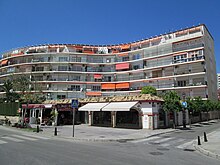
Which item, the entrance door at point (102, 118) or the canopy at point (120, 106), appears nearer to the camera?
the canopy at point (120, 106)

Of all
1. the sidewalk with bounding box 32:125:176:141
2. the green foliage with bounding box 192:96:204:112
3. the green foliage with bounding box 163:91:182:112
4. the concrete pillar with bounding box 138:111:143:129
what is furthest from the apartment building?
the sidewalk with bounding box 32:125:176:141

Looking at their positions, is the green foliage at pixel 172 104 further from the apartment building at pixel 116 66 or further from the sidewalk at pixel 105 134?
the apartment building at pixel 116 66

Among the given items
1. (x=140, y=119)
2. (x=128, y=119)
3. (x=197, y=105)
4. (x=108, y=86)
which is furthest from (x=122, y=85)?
(x=140, y=119)

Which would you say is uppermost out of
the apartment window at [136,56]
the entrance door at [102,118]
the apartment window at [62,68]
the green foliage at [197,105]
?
the apartment window at [136,56]

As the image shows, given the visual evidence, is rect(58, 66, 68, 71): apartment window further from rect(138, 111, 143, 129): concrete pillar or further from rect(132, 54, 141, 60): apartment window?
rect(138, 111, 143, 129): concrete pillar

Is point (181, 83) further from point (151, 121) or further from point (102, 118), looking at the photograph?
point (151, 121)

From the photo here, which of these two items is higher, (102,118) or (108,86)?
(108,86)

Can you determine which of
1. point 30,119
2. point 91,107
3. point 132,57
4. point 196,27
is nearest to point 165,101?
point 91,107

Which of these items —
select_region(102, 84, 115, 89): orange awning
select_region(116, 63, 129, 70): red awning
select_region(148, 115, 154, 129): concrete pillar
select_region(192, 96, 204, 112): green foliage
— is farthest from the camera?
select_region(102, 84, 115, 89): orange awning

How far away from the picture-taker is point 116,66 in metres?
58.4

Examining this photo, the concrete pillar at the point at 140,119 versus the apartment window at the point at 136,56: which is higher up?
the apartment window at the point at 136,56

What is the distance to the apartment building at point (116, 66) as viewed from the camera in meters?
47.7

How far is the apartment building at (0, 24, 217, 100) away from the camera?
156ft

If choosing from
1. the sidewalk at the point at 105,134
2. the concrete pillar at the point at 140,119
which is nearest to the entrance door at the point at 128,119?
the concrete pillar at the point at 140,119
